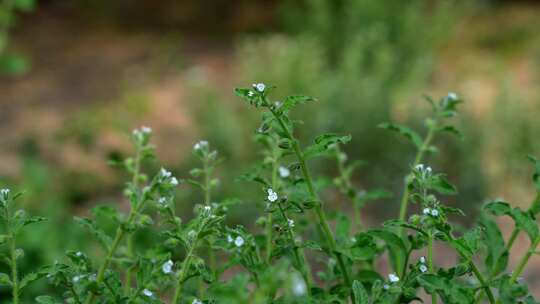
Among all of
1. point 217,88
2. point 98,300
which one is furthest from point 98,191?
point 98,300

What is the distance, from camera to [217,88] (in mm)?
5086

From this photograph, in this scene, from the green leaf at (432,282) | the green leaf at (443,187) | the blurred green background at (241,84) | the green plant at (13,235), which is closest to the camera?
the green leaf at (432,282)

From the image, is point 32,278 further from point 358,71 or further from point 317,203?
point 358,71

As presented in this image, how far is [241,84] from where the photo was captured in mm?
4660

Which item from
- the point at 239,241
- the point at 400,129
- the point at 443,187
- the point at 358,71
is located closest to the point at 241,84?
the point at 358,71

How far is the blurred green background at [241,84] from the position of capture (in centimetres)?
379

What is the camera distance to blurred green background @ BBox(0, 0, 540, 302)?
3793mm

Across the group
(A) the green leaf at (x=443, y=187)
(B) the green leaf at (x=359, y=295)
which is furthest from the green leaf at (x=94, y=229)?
(A) the green leaf at (x=443, y=187)

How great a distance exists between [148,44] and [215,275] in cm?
454

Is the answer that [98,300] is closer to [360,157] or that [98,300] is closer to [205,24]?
[360,157]

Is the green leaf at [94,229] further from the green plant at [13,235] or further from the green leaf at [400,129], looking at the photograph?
the green leaf at [400,129]

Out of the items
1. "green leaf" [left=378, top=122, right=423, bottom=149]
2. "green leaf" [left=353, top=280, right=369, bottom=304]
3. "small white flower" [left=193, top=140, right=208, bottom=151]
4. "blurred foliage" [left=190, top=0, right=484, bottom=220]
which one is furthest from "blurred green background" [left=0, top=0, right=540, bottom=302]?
"green leaf" [left=353, top=280, right=369, bottom=304]

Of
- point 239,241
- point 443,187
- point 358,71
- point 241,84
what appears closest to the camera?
point 239,241

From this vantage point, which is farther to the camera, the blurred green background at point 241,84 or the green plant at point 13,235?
the blurred green background at point 241,84
